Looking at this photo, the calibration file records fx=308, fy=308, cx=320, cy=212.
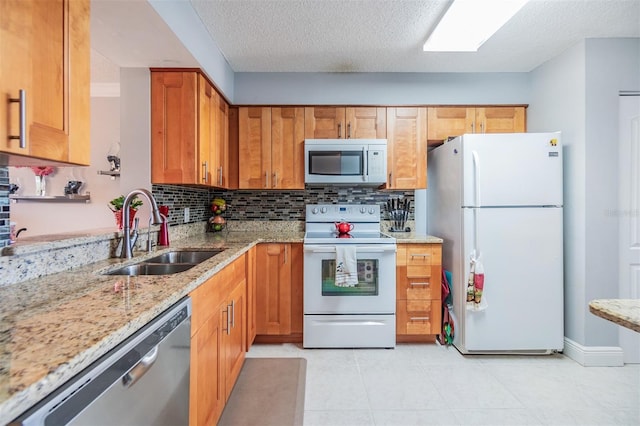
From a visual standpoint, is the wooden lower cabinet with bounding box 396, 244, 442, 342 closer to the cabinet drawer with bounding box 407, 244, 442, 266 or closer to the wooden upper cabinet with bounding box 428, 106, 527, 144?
the cabinet drawer with bounding box 407, 244, 442, 266

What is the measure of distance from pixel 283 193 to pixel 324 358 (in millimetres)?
1558

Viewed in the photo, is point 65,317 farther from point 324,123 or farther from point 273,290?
point 324,123

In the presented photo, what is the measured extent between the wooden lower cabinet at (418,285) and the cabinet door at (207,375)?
1.51 metres

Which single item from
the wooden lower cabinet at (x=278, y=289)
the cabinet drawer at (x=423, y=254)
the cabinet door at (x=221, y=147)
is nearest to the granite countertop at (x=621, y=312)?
the cabinet drawer at (x=423, y=254)

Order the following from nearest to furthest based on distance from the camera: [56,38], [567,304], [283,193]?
[56,38] < [567,304] < [283,193]

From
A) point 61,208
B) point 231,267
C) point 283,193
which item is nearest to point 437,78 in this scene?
point 283,193

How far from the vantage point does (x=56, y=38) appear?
985mm

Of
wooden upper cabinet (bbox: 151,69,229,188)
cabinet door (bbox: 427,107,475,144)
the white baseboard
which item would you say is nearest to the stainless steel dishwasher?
wooden upper cabinet (bbox: 151,69,229,188)

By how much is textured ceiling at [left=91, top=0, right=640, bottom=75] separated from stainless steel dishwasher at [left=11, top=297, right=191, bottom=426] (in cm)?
146

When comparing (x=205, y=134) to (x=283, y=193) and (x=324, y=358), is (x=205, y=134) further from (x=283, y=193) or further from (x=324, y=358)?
(x=324, y=358)

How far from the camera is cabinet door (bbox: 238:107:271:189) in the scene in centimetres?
283

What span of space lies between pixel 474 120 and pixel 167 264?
2780 mm

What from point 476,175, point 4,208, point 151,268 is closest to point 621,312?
point 476,175

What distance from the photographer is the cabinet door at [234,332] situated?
168cm
